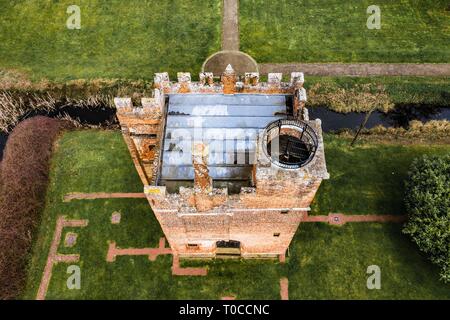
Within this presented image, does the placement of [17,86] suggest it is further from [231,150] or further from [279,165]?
[279,165]

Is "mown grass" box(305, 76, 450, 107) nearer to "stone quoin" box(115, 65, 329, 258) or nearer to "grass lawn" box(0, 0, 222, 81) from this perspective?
"grass lawn" box(0, 0, 222, 81)

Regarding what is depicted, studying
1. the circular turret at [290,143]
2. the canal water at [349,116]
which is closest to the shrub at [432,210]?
the canal water at [349,116]

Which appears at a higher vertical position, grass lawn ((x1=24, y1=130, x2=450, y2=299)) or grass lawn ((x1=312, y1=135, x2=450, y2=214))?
grass lawn ((x1=312, y1=135, x2=450, y2=214))

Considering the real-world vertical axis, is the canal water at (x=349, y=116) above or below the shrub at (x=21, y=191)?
above

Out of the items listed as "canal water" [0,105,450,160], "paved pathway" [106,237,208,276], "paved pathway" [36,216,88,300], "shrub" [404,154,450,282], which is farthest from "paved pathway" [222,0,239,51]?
"paved pathway" [36,216,88,300]

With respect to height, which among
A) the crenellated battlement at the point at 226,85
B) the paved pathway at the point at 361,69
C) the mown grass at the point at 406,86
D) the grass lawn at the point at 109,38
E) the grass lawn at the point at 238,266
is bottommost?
the grass lawn at the point at 238,266

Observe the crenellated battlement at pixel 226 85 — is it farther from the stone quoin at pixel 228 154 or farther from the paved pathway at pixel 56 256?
the paved pathway at pixel 56 256
